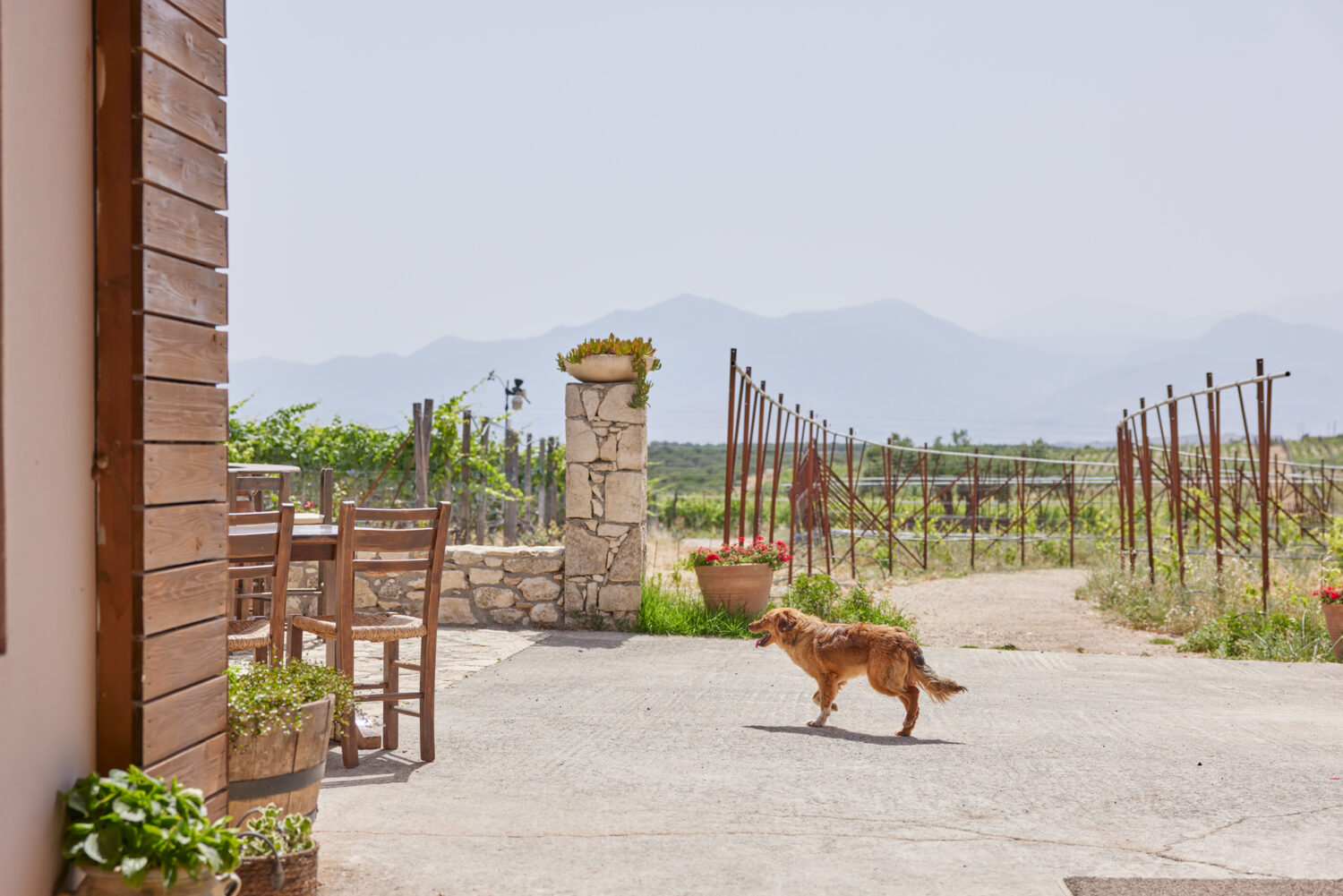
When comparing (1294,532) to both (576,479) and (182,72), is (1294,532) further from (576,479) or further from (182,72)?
(182,72)

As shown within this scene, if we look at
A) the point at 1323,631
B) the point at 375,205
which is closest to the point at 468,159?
the point at 375,205

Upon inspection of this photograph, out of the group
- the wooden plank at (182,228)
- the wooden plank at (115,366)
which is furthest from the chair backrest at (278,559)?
the wooden plank at (115,366)

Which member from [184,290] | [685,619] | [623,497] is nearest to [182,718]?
[184,290]

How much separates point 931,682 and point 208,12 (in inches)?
138

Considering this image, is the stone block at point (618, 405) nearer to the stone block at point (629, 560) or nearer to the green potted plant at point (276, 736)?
the stone block at point (629, 560)

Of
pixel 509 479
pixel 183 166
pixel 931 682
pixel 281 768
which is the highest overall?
pixel 183 166

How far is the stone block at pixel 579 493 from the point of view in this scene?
24.6 ft

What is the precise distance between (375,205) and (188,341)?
183 m

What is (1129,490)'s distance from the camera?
407 inches

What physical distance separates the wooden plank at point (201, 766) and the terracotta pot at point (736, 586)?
17.3 feet

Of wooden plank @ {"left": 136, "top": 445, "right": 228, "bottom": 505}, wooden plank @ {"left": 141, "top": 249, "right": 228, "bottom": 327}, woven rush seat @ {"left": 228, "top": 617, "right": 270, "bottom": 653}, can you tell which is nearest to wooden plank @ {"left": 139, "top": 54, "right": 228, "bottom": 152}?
wooden plank @ {"left": 141, "top": 249, "right": 228, "bottom": 327}

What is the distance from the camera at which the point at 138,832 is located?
2.02 metres

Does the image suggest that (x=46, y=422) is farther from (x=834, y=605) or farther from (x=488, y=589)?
(x=834, y=605)

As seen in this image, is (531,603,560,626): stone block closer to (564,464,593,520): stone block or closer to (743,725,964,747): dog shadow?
(564,464,593,520): stone block
